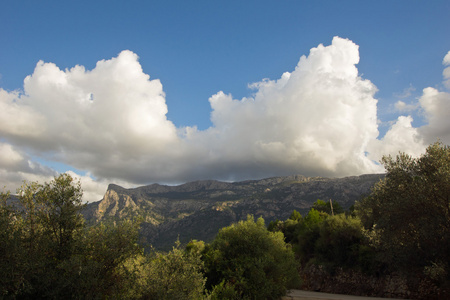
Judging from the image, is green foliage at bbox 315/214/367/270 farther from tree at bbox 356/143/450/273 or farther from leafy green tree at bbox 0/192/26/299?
leafy green tree at bbox 0/192/26/299

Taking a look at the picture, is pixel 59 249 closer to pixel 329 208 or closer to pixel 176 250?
pixel 176 250

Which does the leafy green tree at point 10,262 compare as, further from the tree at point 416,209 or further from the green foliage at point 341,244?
the green foliage at point 341,244

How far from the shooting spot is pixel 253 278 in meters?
31.6

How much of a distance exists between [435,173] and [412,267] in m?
10.6

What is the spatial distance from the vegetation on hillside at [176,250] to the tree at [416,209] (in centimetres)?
8

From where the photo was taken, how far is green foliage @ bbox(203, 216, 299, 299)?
31281mm

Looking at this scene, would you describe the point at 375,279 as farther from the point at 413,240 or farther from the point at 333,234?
the point at 413,240

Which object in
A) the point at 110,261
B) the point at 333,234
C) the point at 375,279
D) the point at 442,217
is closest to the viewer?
the point at 110,261

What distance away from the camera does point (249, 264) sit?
32094 millimetres

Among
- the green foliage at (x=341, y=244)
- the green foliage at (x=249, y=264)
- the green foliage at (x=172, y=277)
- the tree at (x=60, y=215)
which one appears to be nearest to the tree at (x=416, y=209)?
the green foliage at (x=249, y=264)

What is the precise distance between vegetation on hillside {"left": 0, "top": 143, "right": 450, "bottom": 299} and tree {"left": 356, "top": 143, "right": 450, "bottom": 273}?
8 cm

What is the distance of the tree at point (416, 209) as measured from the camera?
23.7 meters

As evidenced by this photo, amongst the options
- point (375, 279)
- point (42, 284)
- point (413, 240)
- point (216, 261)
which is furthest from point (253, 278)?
point (375, 279)

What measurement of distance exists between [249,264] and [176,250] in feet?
43.9
